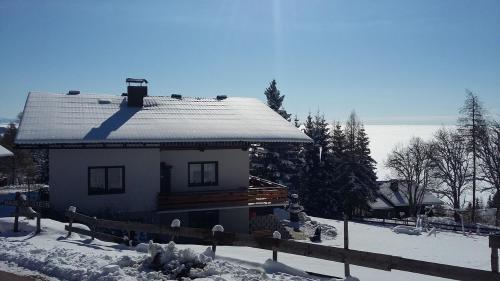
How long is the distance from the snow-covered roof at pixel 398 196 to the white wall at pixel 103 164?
4788cm

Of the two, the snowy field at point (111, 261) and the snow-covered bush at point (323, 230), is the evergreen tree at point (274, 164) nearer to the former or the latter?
the snow-covered bush at point (323, 230)

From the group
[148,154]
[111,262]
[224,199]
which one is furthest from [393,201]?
[111,262]

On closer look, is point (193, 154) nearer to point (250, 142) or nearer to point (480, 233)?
point (250, 142)

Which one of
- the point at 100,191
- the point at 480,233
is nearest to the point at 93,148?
the point at 100,191

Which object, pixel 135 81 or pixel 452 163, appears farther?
pixel 452 163

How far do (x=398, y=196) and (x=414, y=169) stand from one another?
21.5 feet

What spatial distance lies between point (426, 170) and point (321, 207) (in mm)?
19356

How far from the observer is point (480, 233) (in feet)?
112

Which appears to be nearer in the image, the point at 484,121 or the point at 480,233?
the point at 480,233

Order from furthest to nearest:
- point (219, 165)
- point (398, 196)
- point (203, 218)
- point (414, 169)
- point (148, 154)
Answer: point (398, 196) → point (414, 169) → point (219, 165) → point (203, 218) → point (148, 154)

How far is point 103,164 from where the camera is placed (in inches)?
835

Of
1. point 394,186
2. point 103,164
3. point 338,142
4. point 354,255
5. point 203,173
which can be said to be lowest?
point 394,186

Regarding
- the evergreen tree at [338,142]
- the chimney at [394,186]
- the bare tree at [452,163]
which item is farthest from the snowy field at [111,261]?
the chimney at [394,186]

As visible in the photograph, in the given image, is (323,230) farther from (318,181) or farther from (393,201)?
(393,201)
